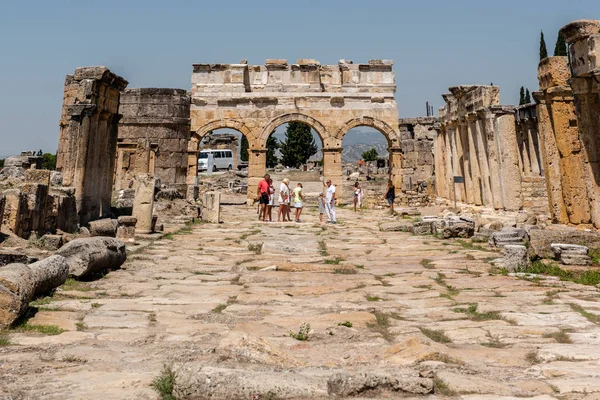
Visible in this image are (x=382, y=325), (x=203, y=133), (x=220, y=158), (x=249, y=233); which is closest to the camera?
(x=382, y=325)

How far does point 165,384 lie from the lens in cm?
295

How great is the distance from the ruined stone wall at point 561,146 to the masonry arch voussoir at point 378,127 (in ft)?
47.8

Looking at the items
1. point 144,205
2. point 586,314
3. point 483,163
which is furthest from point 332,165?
point 586,314

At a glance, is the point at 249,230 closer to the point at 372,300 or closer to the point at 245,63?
the point at 372,300

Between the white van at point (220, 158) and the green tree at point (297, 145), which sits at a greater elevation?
the green tree at point (297, 145)

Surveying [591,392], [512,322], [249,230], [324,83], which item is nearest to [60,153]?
[249,230]

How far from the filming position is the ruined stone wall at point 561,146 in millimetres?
9602

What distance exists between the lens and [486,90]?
14992 millimetres

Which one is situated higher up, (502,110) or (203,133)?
(203,133)

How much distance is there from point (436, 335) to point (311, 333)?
981 mm

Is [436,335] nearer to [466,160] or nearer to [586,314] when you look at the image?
[586,314]

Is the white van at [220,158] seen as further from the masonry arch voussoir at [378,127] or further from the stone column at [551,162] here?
the stone column at [551,162]

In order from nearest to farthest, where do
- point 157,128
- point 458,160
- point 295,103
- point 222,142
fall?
point 458,160 < point 157,128 < point 295,103 < point 222,142

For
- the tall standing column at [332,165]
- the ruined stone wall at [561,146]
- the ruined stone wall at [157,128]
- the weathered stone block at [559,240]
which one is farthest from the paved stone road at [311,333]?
the tall standing column at [332,165]
